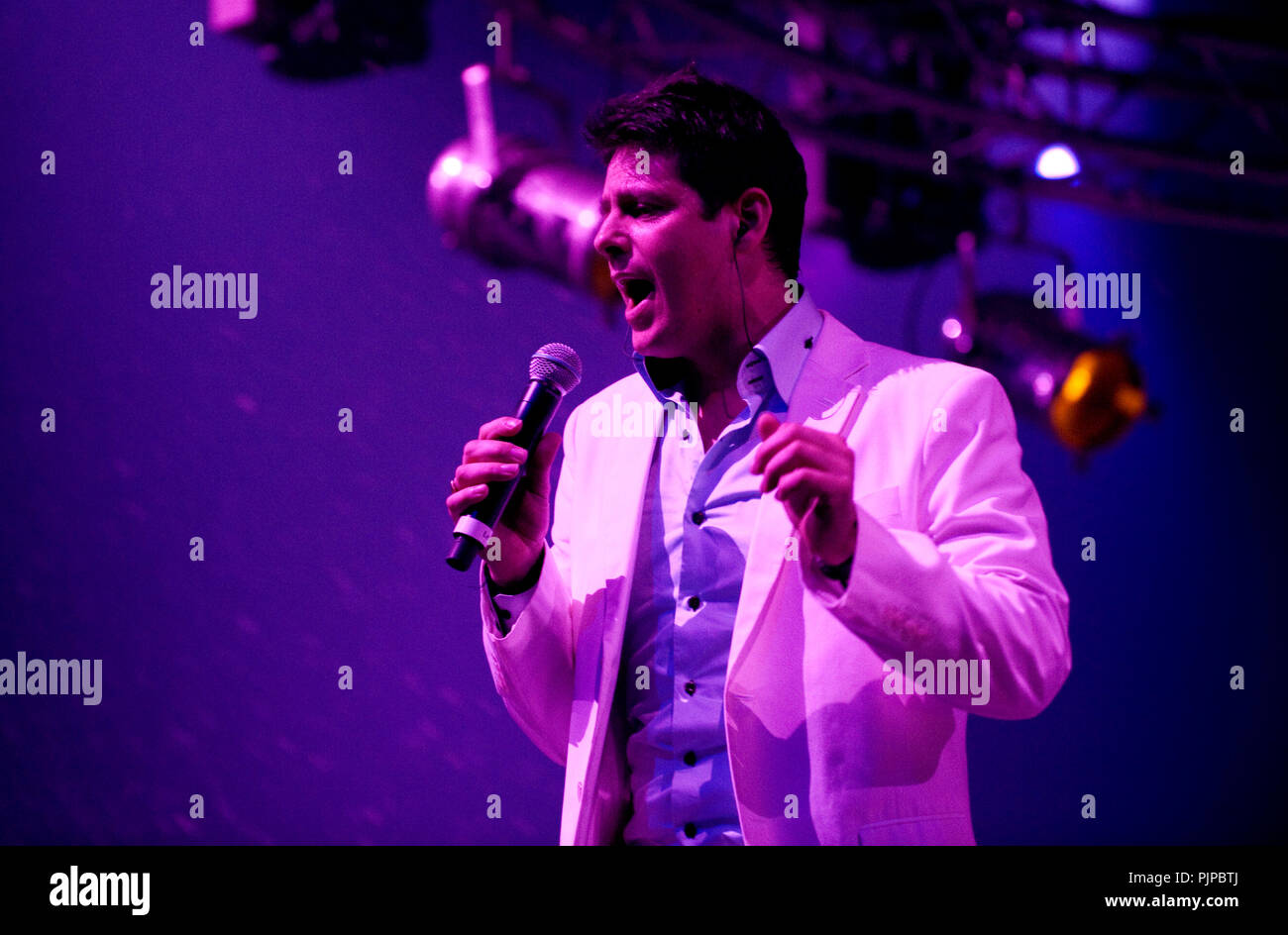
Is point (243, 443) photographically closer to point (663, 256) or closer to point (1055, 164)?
point (663, 256)

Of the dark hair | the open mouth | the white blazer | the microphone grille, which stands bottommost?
the white blazer

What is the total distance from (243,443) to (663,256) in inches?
89.5

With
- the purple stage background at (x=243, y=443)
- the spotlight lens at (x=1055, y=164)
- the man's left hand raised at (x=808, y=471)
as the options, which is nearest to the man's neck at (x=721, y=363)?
the man's left hand raised at (x=808, y=471)

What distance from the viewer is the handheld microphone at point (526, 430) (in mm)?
1477

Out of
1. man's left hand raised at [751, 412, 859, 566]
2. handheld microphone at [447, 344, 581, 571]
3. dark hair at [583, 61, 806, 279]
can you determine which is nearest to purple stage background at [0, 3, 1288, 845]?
dark hair at [583, 61, 806, 279]

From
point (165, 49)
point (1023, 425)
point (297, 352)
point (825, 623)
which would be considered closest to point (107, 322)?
point (297, 352)

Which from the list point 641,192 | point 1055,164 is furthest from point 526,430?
point 1055,164

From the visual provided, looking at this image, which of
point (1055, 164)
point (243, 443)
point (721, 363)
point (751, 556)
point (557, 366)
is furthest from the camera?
point (1055, 164)

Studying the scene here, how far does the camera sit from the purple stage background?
352cm

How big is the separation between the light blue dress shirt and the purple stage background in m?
1.60

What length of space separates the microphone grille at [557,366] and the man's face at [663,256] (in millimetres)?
97

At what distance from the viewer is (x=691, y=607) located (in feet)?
5.21

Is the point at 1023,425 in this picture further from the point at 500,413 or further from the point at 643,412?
the point at 643,412

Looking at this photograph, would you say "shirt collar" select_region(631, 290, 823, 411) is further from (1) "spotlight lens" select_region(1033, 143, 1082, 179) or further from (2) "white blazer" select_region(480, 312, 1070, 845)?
(1) "spotlight lens" select_region(1033, 143, 1082, 179)
